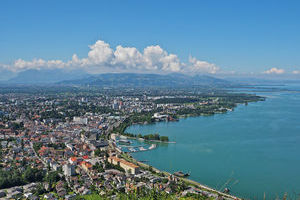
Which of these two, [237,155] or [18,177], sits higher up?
[18,177]

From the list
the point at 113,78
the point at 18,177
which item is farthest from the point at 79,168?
the point at 113,78

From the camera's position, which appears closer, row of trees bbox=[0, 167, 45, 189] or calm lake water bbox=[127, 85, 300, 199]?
row of trees bbox=[0, 167, 45, 189]

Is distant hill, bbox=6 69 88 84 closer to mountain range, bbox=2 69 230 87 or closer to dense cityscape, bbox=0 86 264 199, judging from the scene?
mountain range, bbox=2 69 230 87

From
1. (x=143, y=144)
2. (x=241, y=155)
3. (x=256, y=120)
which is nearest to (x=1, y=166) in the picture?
(x=143, y=144)

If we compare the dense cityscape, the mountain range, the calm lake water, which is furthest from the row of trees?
the mountain range

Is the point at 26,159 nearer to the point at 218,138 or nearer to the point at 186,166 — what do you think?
the point at 186,166

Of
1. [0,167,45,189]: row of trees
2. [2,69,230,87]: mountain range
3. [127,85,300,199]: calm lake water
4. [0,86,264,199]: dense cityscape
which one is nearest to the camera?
[0,86,264,199]: dense cityscape

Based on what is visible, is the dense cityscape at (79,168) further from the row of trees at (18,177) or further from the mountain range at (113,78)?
the mountain range at (113,78)

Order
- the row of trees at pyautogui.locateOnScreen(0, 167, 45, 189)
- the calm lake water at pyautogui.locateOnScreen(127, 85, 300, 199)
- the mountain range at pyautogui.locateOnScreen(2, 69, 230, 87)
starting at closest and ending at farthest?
1. the row of trees at pyautogui.locateOnScreen(0, 167, 45, 189)
2. the calm lake water at pyautogui.locateOnScreen(127, 85, 300, 199)
3. the mountain range at pyautogui.locateOnScreen(2, 69, 230, 87)

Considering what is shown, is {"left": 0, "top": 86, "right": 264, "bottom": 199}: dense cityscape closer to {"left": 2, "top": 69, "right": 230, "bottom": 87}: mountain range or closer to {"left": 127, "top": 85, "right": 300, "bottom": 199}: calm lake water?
{"left": 127, "top": 85, "right": 300, "bottom": 199}: calm lake water

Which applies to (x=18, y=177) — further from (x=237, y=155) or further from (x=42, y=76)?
(x=42, y=76)
